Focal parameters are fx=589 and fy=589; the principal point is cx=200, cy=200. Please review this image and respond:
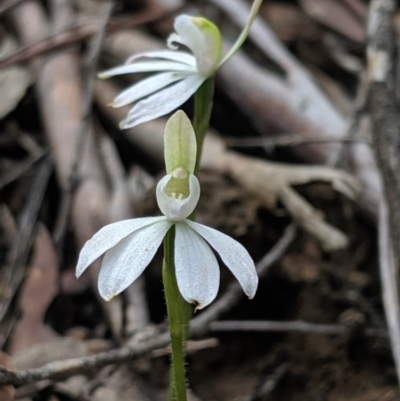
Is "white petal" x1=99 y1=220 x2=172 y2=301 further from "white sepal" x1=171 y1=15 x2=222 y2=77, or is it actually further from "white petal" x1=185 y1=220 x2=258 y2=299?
"white sepal" x1=171 y1=15 x2=222 y2=77

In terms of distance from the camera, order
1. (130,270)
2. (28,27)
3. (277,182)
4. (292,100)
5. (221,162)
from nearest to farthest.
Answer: (130,270)
(277,182)
(221,162)
(292,100)
(28,27)

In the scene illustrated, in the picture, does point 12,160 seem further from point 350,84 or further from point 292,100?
point 350,84

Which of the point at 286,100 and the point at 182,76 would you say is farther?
the point at 286,100

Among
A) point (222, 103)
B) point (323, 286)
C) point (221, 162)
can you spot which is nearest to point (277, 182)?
point (221, 162)

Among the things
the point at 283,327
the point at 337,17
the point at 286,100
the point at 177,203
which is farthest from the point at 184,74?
the point at 337,17

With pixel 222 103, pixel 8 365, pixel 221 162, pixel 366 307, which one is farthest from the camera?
pixel 222 103

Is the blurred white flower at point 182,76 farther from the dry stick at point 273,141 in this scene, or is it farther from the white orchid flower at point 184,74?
the dry stick at point 273,141

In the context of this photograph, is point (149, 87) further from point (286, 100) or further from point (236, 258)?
point (286, 100)

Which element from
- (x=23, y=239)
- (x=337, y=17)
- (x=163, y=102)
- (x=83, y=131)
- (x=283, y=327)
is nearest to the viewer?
(x=163, y=102)
